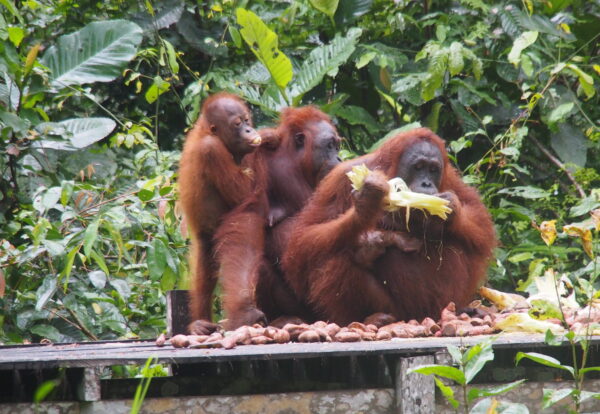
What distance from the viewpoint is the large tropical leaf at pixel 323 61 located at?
6.12 meters

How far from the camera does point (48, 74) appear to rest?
5.57m

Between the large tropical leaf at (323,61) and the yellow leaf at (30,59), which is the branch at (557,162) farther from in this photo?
the yellow leaf at (30,59)

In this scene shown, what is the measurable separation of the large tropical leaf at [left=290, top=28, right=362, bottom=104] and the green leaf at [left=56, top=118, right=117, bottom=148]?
1.31 metres

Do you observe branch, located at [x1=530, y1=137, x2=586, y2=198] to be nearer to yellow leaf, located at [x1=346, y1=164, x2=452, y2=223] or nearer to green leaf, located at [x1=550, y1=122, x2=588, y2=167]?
green leaf, located at [x1=550, y1=122, x2=588, y2=167]

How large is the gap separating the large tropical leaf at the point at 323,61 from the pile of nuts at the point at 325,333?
2.74 m

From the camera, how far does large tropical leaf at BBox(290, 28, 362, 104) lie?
→ 6121 mm

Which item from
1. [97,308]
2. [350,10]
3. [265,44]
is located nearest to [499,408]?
[97,308]

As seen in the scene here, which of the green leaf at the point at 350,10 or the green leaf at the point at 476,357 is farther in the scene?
the green leaf at the point at 350,10

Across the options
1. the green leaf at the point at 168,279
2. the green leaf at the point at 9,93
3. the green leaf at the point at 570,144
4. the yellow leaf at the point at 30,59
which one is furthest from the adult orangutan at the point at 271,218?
the green leaf at the point at 570,144

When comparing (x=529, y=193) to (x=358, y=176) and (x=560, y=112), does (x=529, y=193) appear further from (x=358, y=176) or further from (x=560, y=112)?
(x=358, y=176)

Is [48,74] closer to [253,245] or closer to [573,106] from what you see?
[253,245]

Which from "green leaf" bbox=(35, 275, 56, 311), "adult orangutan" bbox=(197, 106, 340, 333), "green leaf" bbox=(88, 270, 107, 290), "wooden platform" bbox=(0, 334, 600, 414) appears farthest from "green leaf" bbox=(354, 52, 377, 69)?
"wooden platform" bbox=(0, 334, 600, 414)

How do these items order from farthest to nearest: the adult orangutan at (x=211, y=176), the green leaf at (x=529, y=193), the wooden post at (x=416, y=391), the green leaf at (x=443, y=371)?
the green leaf at (x=529, y=193)
the adult orangutan at (x=211, y=176)
the wooden post at (x=416, y=391)
the green leaf at (x=443, y=371)

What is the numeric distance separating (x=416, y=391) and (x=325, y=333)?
648mm
